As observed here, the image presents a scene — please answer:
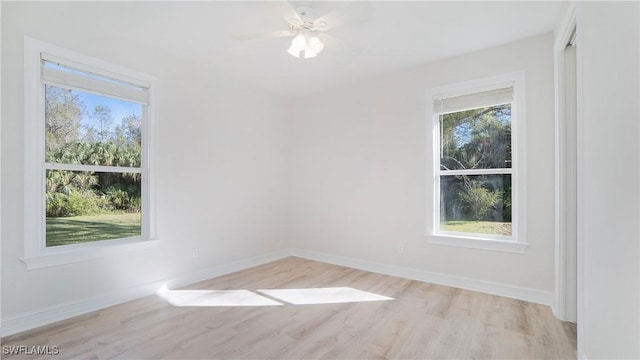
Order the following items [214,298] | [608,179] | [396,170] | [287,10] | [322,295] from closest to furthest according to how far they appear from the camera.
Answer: [608,179] < [287,10] < [214,298] < [322,295] < [396,170]

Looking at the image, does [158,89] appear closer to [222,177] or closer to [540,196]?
[222,177]

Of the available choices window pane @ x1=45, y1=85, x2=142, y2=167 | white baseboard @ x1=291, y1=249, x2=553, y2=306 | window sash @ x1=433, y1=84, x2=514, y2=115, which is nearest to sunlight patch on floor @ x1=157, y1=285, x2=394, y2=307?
white baseboard @ x1=291, y1=249, x2=553, y2=306

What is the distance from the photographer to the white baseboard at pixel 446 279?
9.78ft

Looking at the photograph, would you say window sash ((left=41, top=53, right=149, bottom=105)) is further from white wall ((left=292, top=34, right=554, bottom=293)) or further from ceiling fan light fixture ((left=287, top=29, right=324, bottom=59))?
white wall ((left=292, top=34, right=554, bottom=293))

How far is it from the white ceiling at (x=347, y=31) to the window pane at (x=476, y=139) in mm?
737

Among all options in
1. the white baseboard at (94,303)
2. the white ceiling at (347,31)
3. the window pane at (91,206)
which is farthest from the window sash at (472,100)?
the window pane at (91,206)

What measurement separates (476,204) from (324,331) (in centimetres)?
228

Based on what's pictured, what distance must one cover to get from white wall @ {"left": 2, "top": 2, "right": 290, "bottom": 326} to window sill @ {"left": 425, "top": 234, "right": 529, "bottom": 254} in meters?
2.49

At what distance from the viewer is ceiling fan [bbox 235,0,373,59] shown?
2.43m

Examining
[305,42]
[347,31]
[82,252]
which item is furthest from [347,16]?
[82,252]

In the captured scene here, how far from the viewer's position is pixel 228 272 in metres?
4.00

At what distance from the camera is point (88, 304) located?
2.74 meters

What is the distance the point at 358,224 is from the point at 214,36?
297cm

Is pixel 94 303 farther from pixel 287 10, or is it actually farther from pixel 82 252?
pixel 287 10
